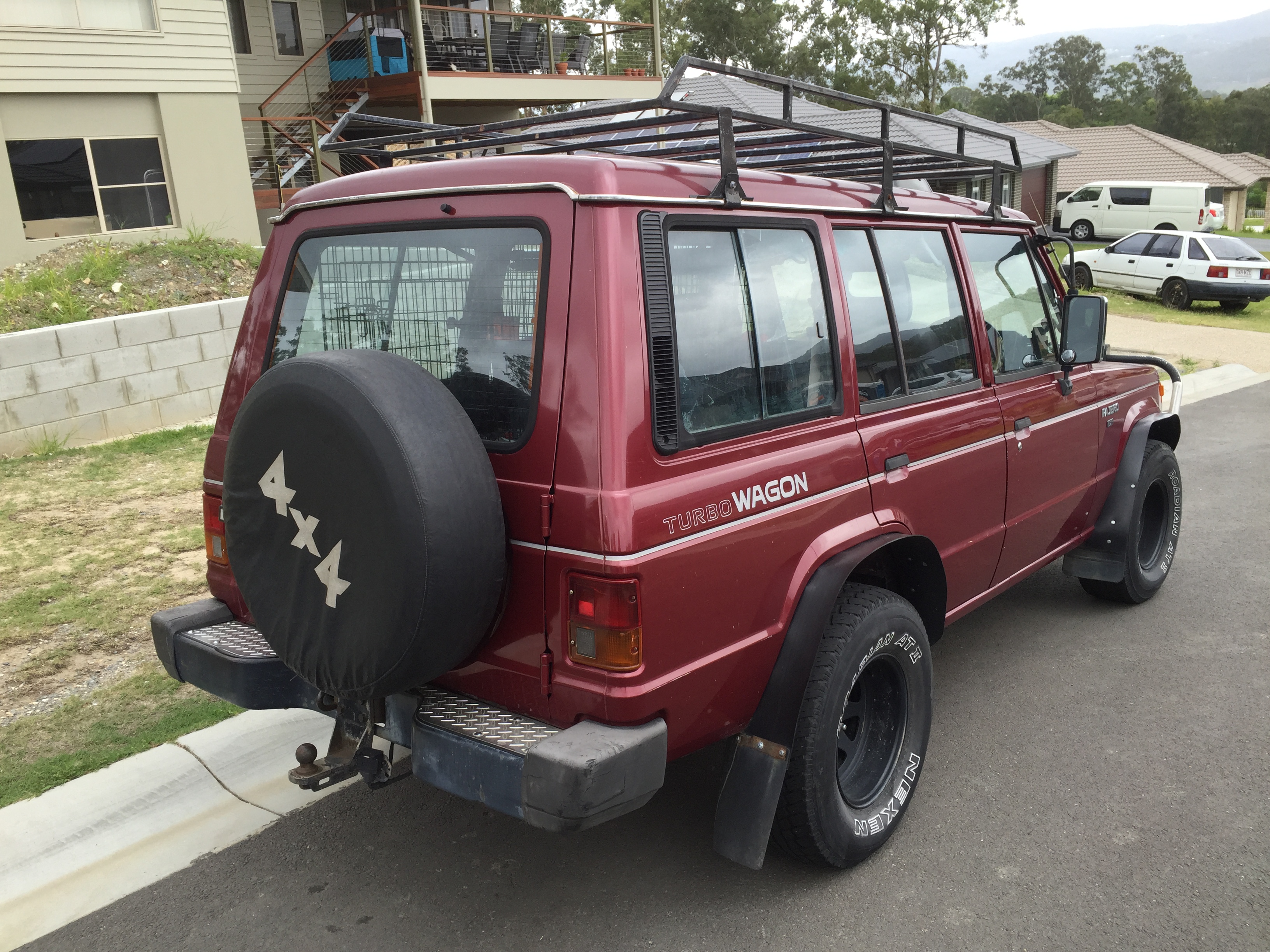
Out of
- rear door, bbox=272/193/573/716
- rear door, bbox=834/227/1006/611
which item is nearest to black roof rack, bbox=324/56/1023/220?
rear door, bbox=834/227/1006/611

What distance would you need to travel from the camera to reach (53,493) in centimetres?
679

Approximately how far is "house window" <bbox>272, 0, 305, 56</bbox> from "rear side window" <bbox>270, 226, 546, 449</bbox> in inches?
737

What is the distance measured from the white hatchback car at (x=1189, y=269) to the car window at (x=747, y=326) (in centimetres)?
1763

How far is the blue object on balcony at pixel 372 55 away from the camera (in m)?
18.6

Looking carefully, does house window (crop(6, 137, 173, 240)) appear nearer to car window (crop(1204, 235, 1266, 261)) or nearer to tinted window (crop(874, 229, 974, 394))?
tinted window (crop(874, 229, 974, 394))

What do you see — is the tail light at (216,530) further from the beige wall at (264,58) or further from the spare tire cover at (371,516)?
the beige wall at (264,58)

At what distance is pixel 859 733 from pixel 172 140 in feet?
50.9

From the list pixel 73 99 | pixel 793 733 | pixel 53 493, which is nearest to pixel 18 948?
pixel 793 733

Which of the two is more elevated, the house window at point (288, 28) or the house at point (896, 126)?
the house window at point (288, 28)

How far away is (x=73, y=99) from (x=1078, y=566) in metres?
15.1

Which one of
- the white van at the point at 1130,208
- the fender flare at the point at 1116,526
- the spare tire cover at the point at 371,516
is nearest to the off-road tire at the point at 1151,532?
the fender flare at the point at 1116,526

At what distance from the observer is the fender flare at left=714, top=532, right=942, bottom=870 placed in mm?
2836

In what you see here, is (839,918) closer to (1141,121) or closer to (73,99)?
(73,99)

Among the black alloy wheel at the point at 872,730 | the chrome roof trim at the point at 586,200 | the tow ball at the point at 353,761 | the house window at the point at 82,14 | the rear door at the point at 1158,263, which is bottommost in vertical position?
the rear door at the point at 1158,263
